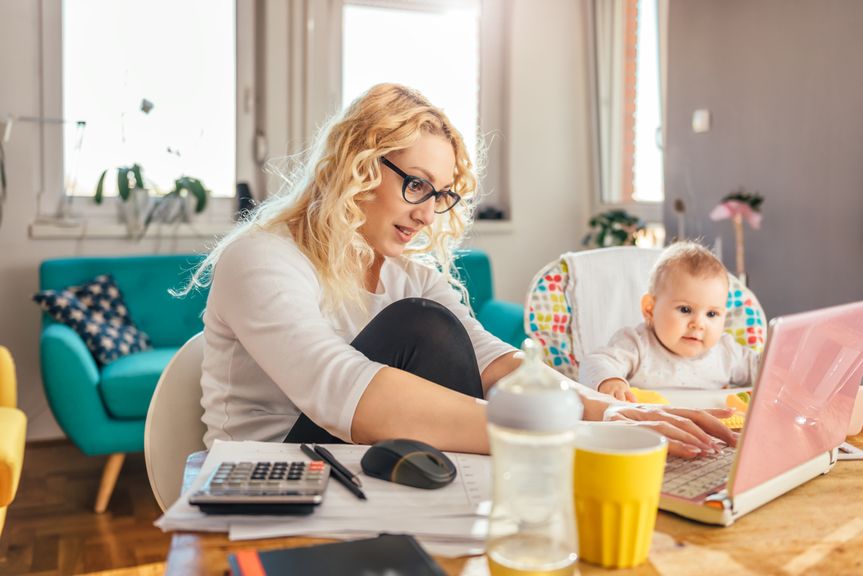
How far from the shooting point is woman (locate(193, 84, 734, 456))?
1.04 metres

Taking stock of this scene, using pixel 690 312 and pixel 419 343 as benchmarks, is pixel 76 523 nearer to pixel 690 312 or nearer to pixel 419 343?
pixel 419 343

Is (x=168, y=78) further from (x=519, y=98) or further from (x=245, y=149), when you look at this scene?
(x=519, y=98)

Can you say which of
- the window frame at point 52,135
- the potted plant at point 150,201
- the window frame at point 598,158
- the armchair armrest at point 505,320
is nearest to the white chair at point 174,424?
the armchair armrest at point 505,320

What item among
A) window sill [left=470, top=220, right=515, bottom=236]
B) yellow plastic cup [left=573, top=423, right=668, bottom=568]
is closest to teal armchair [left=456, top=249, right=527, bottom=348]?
window sill [left=470, top=220, right=515, bottom=236]

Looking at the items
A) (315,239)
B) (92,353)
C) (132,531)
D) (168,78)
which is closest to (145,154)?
(168,78)

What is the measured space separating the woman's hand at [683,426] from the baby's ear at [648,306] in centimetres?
82

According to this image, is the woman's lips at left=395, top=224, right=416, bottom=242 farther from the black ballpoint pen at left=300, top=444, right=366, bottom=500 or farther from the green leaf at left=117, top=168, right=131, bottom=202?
the green leaf at left=117, top=168, right=131, bottom=202

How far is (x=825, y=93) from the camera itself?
290 centimetres

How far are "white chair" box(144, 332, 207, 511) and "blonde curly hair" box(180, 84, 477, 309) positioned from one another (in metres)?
0.19

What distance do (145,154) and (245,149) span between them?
1.53 feet

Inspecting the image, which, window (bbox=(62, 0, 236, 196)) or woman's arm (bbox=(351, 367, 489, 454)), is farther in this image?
window (bbox=(62, 0, 236, 196))

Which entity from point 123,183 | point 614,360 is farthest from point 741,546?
point 123,183

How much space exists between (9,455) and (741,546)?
1.90 m

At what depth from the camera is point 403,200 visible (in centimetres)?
143
